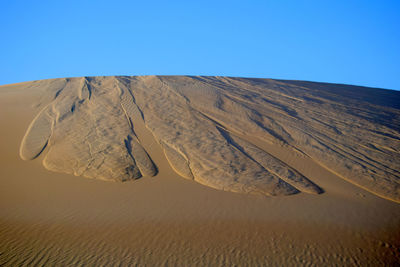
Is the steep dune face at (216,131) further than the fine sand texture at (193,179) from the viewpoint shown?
Yes

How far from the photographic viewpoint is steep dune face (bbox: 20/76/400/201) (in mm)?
7273

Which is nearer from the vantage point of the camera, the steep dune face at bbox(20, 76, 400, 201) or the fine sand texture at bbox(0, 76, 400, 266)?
the fine sand texture at bbox(0, 76, 400, 266)

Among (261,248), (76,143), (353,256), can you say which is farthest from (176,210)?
(76,143)

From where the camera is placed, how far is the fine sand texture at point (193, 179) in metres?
4.73

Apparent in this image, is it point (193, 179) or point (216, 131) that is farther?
point (216, 131)

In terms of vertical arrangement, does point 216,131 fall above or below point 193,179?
above

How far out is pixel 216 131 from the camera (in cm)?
940

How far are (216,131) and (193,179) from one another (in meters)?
2.72

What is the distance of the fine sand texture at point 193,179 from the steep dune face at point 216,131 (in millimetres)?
49

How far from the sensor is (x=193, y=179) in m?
7.06

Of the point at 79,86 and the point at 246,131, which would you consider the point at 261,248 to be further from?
the point at 79,86

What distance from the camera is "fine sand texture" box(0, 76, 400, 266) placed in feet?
15.5

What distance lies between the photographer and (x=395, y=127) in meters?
11.3

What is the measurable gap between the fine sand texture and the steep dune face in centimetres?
5
